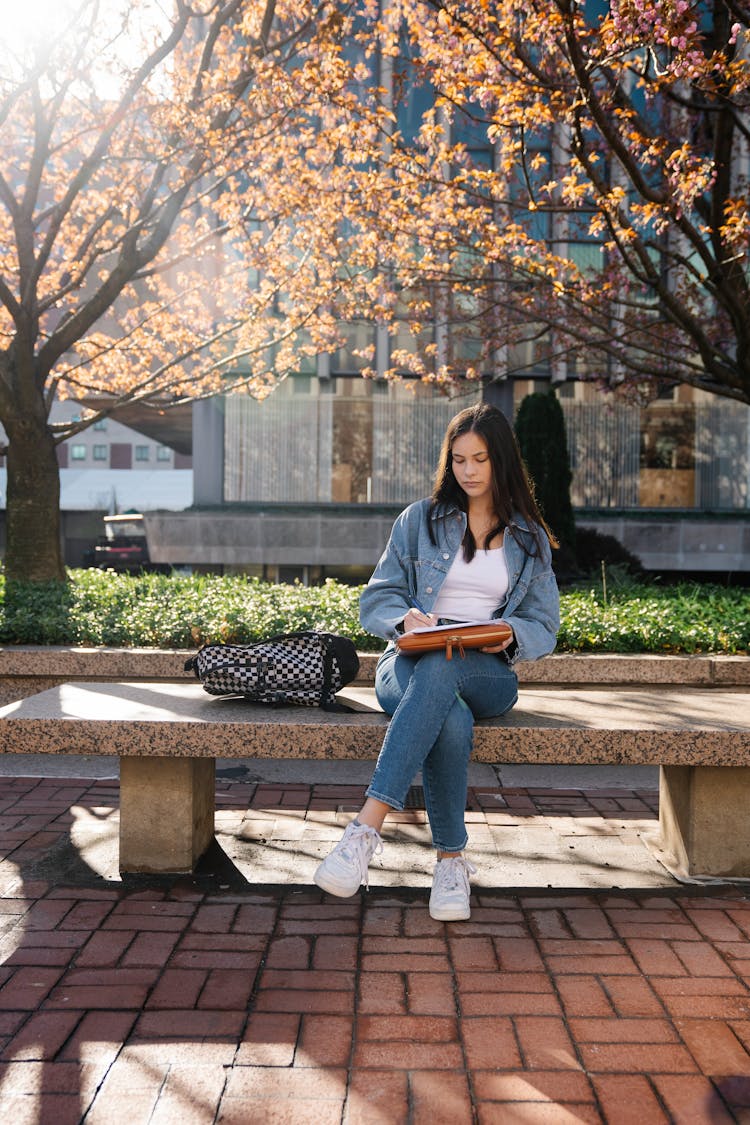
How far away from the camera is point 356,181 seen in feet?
29.9

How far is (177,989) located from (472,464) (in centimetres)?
216

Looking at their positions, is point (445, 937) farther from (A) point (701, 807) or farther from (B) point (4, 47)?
(B) point (4, 47)

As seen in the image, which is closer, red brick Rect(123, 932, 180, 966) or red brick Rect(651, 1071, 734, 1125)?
red brick Rect(651, 1071, 734, 1125)

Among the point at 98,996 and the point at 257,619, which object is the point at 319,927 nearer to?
the point at 98,996

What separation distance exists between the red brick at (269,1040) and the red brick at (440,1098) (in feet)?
1.16

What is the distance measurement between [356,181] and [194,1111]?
328 inches

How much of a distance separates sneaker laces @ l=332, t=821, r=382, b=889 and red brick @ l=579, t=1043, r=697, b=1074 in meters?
0.94

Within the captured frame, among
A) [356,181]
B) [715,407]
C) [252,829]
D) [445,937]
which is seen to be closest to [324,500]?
[715,407]

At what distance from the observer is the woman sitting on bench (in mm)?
3441

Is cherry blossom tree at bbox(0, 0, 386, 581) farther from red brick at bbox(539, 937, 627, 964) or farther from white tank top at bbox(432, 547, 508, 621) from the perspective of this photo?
red brick at bbox(539, 937, 627, 964)

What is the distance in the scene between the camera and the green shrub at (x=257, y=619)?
21.7 feet

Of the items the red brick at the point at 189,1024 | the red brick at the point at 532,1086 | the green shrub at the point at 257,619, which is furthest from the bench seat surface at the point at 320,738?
the green shrub at the point at 257,619

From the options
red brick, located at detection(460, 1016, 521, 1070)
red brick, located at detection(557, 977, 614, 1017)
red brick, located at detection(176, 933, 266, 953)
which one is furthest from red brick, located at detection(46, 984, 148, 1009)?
red brick, located at detection(557, 977, 614, 1017)

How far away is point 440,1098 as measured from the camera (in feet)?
7.91
